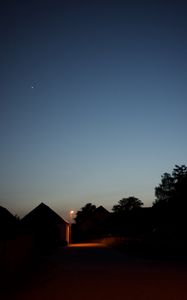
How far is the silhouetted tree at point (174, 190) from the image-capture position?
3991cm

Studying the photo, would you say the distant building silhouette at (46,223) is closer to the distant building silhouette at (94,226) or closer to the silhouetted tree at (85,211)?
the distant building silhouette at (94,226)

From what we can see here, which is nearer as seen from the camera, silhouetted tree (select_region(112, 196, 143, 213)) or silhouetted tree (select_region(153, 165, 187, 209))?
silhouetted tree (select_region(153, 165, 187, 209))

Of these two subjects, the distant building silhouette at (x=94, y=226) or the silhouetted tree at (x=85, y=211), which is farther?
the silhouetted tree at (x=85, y=211)

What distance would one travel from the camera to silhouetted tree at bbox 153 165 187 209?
1571 inches

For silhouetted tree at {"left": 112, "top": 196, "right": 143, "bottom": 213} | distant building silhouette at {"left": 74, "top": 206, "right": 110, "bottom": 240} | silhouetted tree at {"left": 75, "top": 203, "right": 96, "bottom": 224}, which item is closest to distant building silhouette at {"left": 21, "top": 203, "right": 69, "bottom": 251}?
distant building silhouette at {"left": 74, "top": 206, "right": 110, "bottom": 240}

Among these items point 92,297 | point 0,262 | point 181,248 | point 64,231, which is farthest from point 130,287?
point 64,231

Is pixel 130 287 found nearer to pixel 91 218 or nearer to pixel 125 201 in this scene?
pixel 91 218

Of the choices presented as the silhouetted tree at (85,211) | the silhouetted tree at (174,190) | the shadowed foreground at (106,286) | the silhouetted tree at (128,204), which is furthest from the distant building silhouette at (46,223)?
the silhouetted tree at (85,211)

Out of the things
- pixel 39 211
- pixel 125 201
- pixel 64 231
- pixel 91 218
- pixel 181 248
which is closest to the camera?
pixel 181 248

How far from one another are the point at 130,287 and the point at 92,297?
7.60 feet

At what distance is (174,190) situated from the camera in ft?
152

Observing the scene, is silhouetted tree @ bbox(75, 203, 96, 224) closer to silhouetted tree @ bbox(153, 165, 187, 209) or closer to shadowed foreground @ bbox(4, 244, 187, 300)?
silhouetted tree @ bbox(153, 165, 187, 209)

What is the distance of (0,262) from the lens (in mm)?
15109

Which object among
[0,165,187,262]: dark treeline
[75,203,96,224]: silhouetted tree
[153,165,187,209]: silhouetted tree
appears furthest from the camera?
[75,203,96,224]: silhouetted tree
